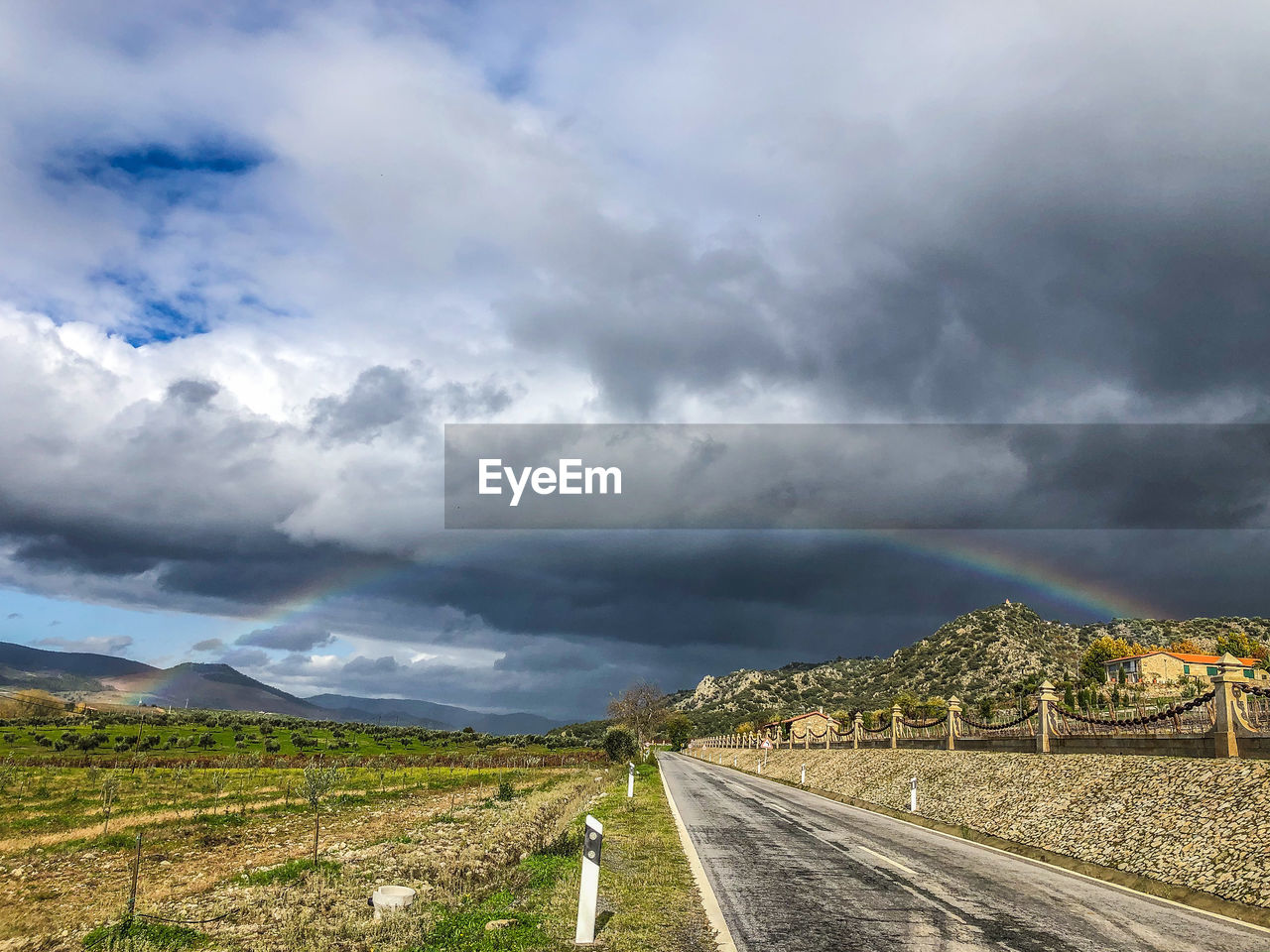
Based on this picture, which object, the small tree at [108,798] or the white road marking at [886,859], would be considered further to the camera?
the small tree at [108,798]

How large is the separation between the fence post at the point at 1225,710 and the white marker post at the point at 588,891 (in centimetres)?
1431

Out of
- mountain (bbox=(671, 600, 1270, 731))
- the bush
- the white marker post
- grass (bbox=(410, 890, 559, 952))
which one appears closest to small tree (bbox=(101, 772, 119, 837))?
grass (bbox=(410, 890, 559, 952))

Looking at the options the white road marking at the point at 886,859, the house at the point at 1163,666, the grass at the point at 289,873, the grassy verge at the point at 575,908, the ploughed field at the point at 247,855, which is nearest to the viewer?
the grassy verge at the point at 575,908

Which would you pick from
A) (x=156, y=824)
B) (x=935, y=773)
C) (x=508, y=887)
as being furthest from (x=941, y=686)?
(x=508, y=887)

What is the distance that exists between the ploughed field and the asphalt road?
15.9 feet

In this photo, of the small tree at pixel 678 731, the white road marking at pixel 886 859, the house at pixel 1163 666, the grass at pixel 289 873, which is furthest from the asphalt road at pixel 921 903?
the small tree at pixel 678 731

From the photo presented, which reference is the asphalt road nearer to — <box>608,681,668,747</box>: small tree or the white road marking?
the white road marking

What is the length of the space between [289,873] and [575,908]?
13.5 metres

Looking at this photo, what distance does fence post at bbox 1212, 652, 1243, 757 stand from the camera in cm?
1585

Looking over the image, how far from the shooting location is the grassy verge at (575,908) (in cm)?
877

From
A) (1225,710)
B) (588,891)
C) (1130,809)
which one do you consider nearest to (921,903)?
(588,891)

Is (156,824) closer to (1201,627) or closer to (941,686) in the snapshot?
(941,686)

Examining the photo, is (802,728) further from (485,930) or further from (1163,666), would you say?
(485,930)

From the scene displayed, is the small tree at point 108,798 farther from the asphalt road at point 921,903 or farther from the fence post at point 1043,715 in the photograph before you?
the fence post at point 1043,715
